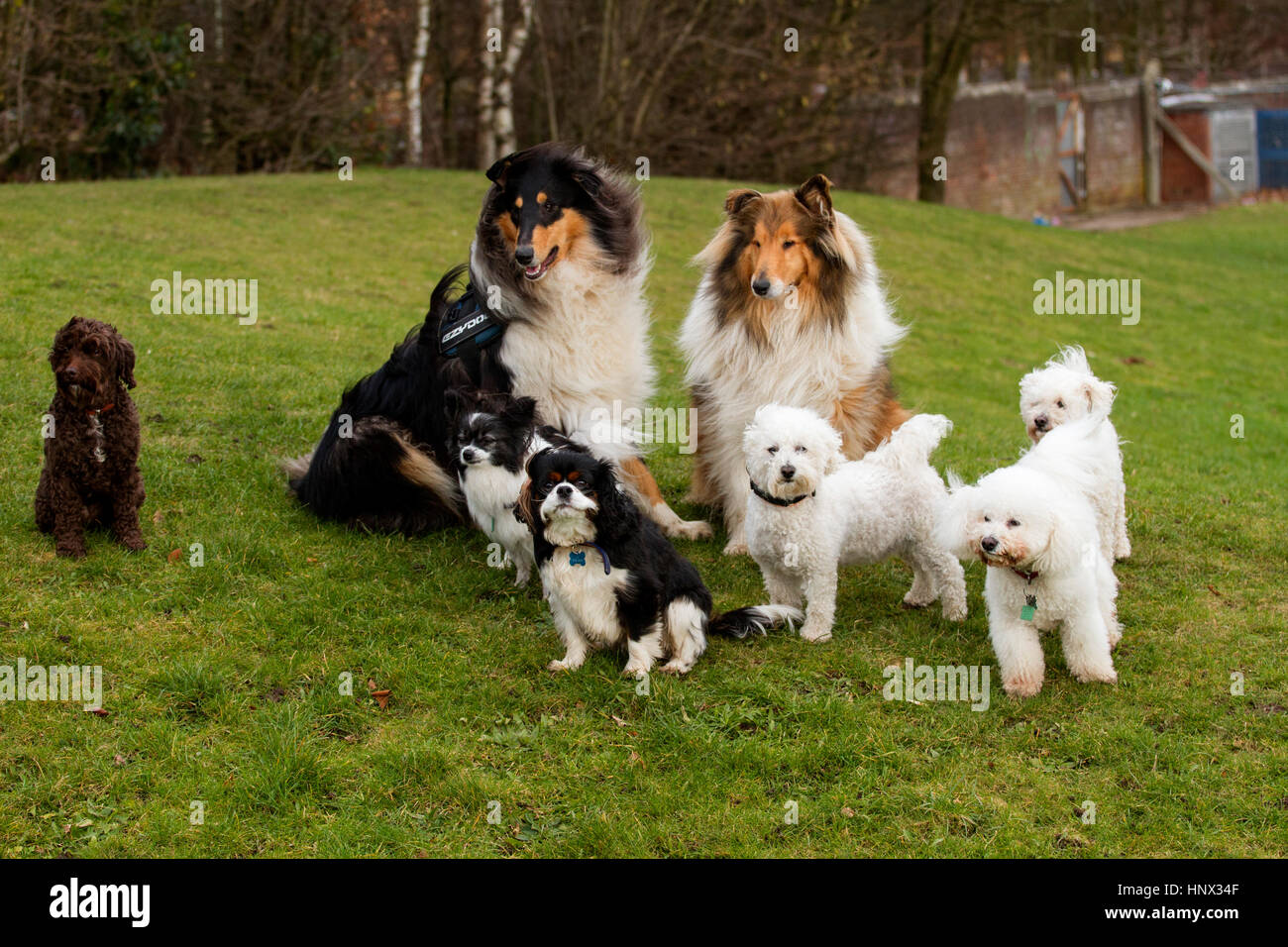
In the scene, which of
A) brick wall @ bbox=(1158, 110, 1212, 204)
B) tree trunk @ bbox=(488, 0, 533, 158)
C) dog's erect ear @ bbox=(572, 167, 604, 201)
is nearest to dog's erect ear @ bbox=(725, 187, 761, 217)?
dog's erect ear @ bbox=(572, 167, 604, 201)

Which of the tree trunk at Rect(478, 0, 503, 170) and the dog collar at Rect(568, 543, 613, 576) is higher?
the tree trunk at Rect(478, 0, 503, 170)

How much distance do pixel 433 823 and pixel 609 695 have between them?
952mm

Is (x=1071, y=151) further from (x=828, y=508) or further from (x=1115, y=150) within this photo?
(x=828, y=508)

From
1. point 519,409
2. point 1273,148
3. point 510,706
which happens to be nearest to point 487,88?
point 519,409

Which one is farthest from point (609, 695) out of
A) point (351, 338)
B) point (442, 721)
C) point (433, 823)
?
point (351, 338)

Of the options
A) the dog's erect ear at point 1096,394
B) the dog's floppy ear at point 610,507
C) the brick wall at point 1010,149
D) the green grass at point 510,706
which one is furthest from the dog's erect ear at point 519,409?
the brick wall at point 1010,149

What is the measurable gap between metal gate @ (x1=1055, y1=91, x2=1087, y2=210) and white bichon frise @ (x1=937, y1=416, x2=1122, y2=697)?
84.4ft

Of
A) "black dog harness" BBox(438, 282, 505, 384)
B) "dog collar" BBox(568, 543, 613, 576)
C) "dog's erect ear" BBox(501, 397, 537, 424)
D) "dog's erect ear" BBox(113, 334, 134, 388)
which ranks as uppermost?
"black dog harness" BBox(438, 282, 505, 384)

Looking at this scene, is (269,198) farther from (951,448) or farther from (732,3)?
(951,448)

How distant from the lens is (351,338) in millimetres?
10406

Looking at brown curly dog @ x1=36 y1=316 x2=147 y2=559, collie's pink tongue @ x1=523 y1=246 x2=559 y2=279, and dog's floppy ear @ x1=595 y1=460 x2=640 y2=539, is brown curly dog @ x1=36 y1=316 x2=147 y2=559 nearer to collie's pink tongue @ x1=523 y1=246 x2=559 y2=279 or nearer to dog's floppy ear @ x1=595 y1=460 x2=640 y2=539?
collie's pink tongue @ x1=523 y1=246 x2=559 y2=279

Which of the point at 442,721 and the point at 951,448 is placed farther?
the point at 951,448

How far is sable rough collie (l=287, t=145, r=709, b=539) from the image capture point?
5.69 m

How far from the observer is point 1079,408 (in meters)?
5.46
